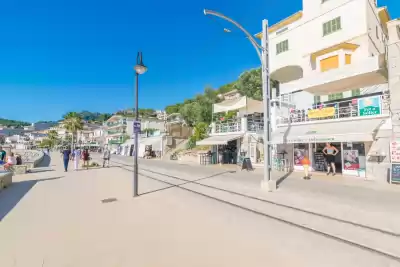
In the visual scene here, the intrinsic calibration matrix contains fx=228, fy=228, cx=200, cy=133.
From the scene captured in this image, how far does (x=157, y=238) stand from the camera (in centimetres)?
482

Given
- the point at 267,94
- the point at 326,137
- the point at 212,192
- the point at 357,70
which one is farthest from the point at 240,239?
the point at 357,70

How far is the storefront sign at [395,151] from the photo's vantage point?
11.4 m

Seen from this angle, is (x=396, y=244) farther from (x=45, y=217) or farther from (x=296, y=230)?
(x=45, y=217)

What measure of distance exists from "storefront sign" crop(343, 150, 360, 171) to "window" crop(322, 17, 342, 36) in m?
11.1

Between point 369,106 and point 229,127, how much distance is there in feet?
43.1

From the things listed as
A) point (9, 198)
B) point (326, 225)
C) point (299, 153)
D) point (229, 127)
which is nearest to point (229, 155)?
point (229, 127)

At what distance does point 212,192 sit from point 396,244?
6.29 meters

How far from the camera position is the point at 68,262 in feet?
12.6

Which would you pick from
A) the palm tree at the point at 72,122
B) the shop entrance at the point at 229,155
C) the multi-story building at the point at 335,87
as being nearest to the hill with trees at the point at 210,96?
the multi-story building at the point at 335,87

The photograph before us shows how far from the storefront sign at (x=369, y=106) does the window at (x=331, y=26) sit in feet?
28.8

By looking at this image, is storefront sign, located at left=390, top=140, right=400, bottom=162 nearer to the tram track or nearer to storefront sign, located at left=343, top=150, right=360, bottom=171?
storefront sign, located at left=343, top=150, right=360, bottom=171

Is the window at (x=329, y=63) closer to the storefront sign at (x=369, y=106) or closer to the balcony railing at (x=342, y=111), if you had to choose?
the balcony railing at (x=342, y=111)

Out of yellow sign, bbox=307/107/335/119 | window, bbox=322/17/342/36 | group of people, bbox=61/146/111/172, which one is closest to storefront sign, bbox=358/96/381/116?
yellow sign, bbox=307/107/335/119

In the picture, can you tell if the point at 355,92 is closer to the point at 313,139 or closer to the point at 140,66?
the point at 313,139
